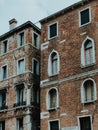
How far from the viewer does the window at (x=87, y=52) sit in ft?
84.8

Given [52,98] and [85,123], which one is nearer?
[85,123]

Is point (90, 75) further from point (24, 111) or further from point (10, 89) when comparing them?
point (10, 89)

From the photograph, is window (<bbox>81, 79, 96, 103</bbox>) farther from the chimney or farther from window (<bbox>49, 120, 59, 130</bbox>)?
the chimney

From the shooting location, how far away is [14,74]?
31969 mm

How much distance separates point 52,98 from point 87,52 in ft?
15.7

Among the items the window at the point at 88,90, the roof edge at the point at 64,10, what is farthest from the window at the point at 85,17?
the window at the point at 88,90

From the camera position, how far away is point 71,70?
26.7 meters

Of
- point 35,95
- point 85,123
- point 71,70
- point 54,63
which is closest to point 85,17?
point 71,70

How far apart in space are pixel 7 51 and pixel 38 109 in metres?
6.94

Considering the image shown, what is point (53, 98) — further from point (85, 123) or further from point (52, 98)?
point (85, 123)

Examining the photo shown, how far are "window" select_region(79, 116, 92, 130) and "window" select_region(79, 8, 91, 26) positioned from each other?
7.55 m

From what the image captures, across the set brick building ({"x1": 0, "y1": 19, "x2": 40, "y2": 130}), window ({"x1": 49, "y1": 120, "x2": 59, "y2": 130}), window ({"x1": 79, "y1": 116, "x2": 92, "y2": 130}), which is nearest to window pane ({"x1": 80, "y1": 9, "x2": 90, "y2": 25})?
brick building ({"x1": 0, "y1": 19, "x2": 40, "y2": 130})

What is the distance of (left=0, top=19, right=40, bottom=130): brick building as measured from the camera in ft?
98.2

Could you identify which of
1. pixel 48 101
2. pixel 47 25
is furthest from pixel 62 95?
pixel 47 25
